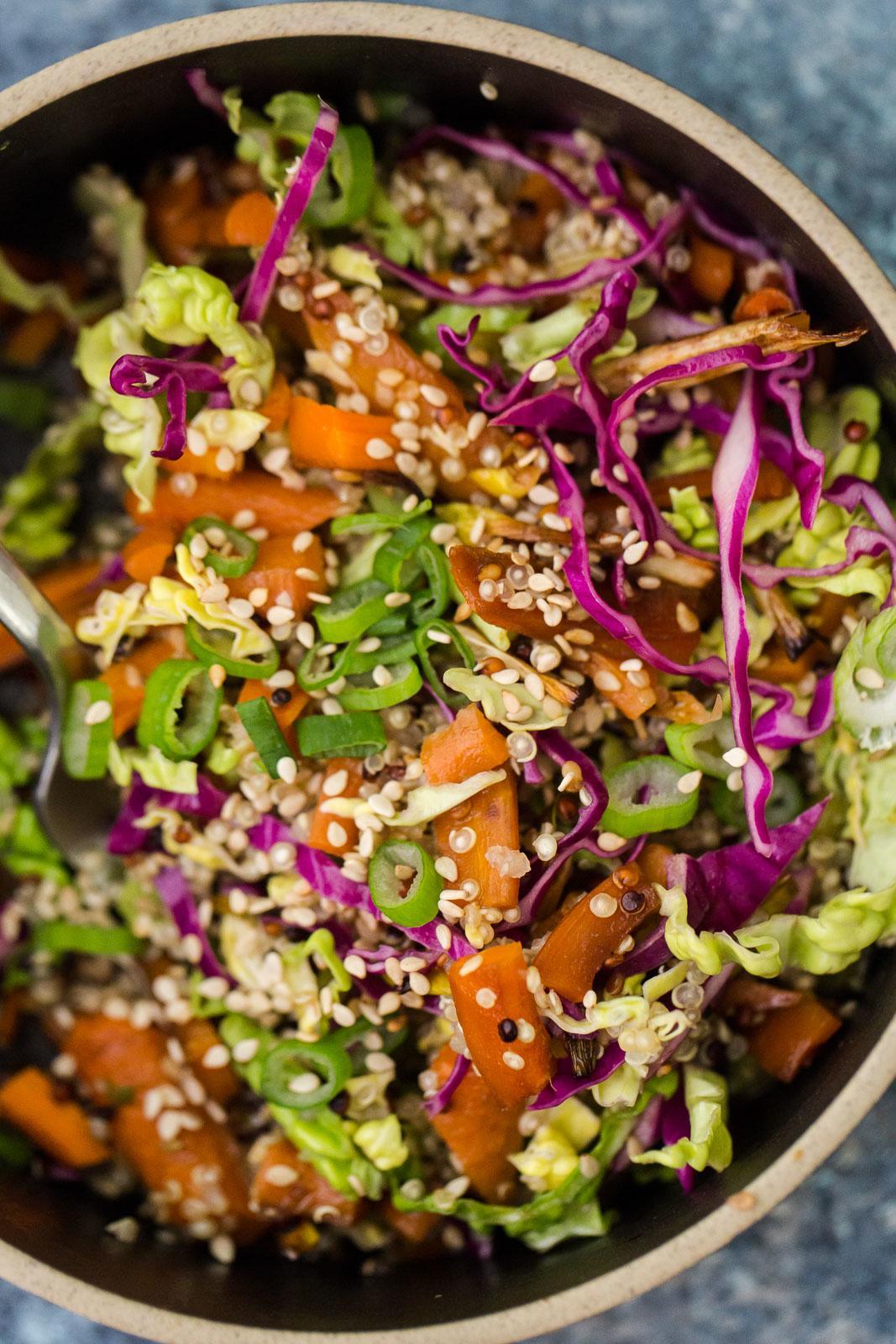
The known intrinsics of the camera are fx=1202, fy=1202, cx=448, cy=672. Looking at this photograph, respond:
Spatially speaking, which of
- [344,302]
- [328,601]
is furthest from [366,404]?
[328,601]

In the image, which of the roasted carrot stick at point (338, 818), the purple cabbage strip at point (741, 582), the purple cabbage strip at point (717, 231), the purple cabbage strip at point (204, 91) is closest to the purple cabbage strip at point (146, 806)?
the roasted carrot stick at point (338, 818)

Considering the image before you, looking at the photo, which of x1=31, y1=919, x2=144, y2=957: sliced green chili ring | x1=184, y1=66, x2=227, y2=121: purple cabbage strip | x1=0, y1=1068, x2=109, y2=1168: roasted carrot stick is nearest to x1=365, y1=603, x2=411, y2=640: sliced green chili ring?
x1=31, y1=919, x2=144, y2=957: sliced green chili ring

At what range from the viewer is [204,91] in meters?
1.96

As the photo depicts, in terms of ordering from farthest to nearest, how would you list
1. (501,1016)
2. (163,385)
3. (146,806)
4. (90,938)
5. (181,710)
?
(90,938) → (146,806) → (181,710) → (163,385) → (501,1016)

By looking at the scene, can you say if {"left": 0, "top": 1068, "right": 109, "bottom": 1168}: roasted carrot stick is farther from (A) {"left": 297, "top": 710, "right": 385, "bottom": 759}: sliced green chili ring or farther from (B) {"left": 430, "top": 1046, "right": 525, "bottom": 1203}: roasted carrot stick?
(A) {"left": 297, "top": 710, "right": 385, "bottom": 759}: sliced green chili ring

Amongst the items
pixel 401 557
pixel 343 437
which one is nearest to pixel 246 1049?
pixel 401 557

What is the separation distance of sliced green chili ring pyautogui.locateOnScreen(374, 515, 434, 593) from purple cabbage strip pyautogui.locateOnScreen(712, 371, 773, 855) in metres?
0.48

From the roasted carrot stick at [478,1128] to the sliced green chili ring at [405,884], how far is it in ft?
0.95

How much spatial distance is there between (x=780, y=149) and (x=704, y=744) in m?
1.19

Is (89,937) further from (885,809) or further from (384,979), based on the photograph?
(885,809)

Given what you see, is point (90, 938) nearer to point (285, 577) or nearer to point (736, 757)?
point (285, 577)

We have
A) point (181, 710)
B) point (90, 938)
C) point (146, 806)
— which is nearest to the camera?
point (181, 710)

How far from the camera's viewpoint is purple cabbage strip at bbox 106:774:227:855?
2031 mm

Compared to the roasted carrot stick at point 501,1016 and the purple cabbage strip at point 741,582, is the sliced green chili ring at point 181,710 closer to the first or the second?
the roasted carrot stick at point 501,1016
